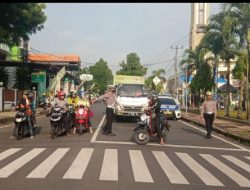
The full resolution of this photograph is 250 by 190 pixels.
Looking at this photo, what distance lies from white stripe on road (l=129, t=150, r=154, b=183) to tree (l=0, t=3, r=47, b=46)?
60.8 ft

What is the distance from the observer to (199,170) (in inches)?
423

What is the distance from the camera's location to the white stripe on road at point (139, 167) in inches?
370

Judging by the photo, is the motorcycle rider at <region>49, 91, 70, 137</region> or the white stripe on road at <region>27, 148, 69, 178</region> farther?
the motorcycle rider at <region>49, 91, 70, 137</region>

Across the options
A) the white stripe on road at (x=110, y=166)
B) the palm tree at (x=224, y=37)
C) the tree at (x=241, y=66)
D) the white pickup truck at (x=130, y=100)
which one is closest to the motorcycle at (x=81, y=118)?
the white stripe on road at (x=110, y=166)

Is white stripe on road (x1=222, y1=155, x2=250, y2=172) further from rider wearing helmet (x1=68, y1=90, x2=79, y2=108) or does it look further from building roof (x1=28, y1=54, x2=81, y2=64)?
building roof (x1=28, y1=54, x2=81, y2=64)

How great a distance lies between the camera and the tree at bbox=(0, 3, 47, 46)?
1172 inches

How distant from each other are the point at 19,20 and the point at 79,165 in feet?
73.3

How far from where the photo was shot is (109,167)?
1052 centimetres

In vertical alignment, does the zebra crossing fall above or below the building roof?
below

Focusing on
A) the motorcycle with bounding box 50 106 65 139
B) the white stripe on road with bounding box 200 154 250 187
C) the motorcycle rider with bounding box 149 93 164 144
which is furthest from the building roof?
the white stripe on road with bounding box 200 154 250 187

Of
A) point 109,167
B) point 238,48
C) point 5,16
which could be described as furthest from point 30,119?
point 238,48

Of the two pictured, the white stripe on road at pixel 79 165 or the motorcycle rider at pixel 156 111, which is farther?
the motorcycle rider at pixel 156 111

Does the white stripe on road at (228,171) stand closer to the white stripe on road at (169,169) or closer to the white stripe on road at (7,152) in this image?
the white stripe on road at (169,169)

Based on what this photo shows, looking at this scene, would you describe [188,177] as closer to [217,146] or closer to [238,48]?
[217,146]
